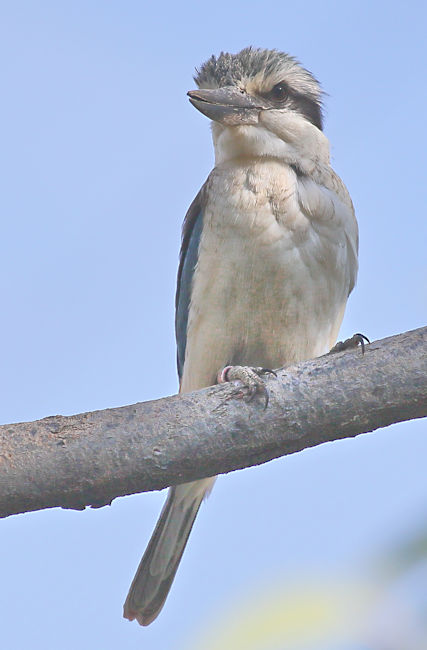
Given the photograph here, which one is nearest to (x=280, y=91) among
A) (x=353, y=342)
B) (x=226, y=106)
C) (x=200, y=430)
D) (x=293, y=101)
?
(x=293, y=101)

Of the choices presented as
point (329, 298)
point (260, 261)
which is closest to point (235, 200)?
point (260, 261)

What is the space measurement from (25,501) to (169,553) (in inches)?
86.0

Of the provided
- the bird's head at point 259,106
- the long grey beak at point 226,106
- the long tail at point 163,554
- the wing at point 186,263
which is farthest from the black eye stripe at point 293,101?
the long tail at point 163,554

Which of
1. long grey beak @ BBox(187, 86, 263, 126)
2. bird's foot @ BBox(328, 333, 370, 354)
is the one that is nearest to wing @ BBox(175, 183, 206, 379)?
long grey beak @ BBox(187, 86, 263, 126)

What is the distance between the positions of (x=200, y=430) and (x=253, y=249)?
65.5 inches

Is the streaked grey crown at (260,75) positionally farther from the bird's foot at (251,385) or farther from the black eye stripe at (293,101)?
the bird's foot at (251,385)

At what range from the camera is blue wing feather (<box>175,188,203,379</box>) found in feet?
16.3

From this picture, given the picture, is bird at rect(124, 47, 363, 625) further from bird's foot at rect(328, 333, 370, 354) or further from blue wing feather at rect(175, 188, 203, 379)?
bird's foot at rect(328, 333, 370, 354)

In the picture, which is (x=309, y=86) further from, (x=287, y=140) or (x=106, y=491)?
(x=106, y=491)

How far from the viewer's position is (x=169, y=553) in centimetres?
497

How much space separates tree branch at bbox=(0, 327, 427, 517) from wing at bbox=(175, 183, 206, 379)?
1.83m

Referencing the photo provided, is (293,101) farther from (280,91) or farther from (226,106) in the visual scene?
(226,106)

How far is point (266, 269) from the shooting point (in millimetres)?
4547

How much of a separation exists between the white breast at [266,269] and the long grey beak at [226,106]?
251 mm
